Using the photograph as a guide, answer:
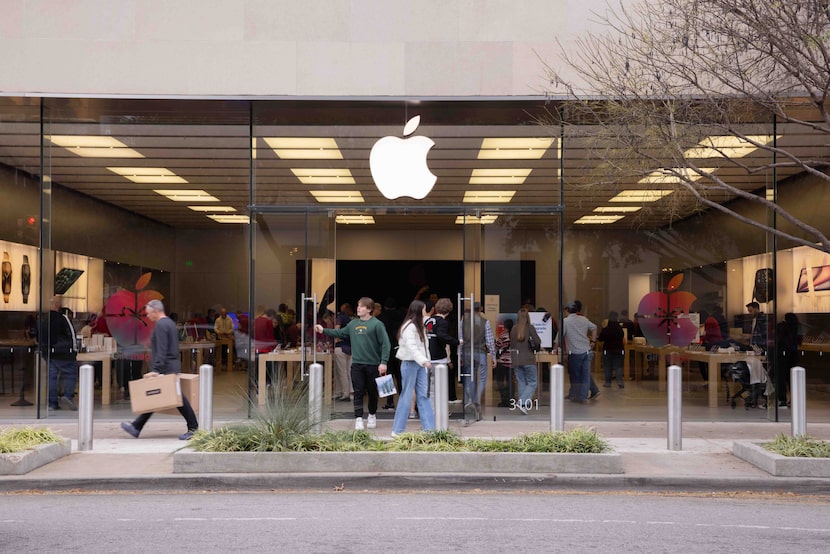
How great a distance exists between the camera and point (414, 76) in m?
14.1

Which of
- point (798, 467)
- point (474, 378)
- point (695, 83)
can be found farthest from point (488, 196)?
point (798, 467)

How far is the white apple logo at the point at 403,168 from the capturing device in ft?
49.5

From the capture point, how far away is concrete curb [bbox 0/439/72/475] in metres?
9.51

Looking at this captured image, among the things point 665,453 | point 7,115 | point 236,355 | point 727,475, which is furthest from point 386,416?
point 7,115

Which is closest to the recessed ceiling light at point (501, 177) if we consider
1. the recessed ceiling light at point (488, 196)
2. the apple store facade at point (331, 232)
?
the apple store facade at point (331, 232)

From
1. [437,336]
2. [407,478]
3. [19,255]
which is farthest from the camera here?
[19,255]

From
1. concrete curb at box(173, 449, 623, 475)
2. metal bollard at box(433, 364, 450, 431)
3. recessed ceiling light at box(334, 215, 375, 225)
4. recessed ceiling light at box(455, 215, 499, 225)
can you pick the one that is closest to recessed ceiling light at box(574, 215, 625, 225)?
recessed ceiling light at box(455, 215, 499, 225)

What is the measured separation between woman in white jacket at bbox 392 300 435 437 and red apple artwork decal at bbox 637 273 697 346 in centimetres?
496

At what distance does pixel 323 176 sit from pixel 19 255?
536 centimetres

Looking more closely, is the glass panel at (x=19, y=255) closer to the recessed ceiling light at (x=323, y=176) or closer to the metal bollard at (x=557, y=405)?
the recessed ceiling light at (x=323, y=176)

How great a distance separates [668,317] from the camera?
1545 cm

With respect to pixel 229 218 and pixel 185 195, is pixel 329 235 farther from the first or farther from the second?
pixel 185 195

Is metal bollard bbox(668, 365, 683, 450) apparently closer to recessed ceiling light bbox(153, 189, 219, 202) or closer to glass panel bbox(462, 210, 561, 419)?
glass panel bbox(462, 210, 561, 419)

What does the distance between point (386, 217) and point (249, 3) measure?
418cm
